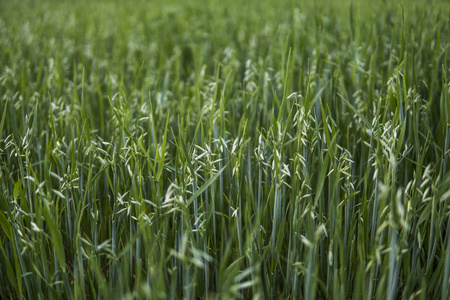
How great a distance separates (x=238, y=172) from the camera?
1169 mm

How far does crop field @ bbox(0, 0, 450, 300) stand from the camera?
3.14 ft

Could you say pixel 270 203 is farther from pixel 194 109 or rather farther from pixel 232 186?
pixel 194 109

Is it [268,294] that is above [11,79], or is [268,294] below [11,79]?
below

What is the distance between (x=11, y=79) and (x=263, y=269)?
1.75 m

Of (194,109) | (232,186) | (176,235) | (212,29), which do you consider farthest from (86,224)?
(212,29)

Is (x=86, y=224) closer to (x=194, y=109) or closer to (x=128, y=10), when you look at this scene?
(x=194, y=109)

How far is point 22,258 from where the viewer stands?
107 cm

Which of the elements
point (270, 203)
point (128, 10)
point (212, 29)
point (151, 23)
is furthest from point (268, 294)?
point (128, 10)

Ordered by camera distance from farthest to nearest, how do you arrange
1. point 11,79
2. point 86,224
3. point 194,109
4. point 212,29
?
point 212,29, point 11,79, point 194,109, point 86,224

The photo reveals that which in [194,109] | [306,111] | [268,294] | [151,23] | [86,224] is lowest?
[268,294]

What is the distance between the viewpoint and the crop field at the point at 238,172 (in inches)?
37.7

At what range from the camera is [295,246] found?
1000 mm

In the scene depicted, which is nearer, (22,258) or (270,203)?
(22,258)

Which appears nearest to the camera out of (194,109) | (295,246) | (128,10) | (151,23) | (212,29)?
(295,246)
